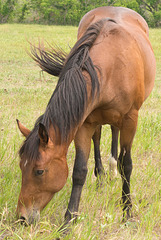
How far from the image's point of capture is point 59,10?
37.0m

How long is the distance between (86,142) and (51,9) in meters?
35.9

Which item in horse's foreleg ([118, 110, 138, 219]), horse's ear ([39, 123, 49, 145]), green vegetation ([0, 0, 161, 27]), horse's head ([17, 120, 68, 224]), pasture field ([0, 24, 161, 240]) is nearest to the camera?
horse's ear ([39, 123, 49, 145])

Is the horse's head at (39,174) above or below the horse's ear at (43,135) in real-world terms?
below

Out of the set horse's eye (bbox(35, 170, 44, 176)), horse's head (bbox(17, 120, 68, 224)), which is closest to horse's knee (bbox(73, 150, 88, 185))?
horse's head (bbox(17, 120, 68, 224))

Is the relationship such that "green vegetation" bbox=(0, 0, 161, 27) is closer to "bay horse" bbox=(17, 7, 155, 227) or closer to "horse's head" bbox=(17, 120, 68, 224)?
"bay horse" bbox=(17, 7, 155, 227)

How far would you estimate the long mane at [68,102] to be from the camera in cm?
209

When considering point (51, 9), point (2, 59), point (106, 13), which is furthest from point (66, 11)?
point (106, 13)

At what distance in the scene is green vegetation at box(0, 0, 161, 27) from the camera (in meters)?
35.8

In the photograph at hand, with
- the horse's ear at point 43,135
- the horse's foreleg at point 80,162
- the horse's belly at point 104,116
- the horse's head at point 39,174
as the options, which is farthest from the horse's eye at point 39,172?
the horse's belly at point 104,116

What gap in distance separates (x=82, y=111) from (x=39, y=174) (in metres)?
0.50

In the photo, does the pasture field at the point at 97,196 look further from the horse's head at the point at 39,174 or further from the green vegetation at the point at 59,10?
the green vegetation at the point at 59,10

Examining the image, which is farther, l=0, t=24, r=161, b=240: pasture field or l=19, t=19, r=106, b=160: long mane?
l=0, t=24, r=161, b=240: pasture field

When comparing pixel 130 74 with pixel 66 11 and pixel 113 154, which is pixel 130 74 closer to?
pixel 113 154

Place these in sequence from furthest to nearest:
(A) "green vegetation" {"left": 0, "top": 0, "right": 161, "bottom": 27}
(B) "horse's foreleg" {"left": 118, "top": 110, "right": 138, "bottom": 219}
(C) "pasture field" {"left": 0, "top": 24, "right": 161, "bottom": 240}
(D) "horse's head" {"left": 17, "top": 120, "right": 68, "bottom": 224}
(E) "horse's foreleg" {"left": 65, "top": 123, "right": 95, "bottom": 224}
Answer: (A) "green vegetation" {"left": 0, "top": 0, "right": 161, "bottom": 27} < (B) "horse's foreleg" {"left": 118, "top": 110, "right": 138, "bottom": 219} < (E) "horse's foreleg" {"left": 65, "top": 123, "right": 95, "bottom": 224} < (C) "pasture field" {"left": 0, "top": 24, "right": 161, "bottom": 240} < (D) "horse's head" {"left": 17, "top": 120, "right": 68, "bottom": 224}
